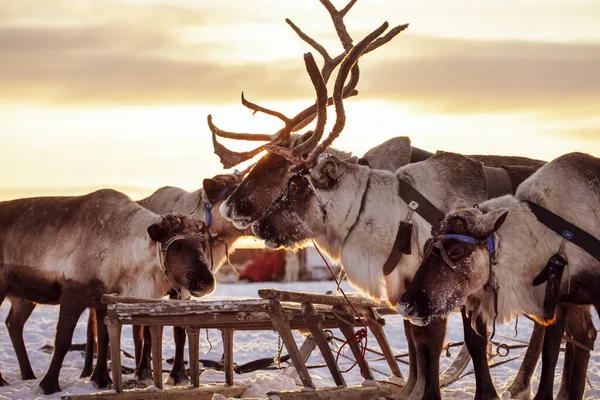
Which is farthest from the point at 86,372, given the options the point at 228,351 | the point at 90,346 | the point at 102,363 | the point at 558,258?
the point at 558,258

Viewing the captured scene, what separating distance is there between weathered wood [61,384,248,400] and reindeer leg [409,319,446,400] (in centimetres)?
174

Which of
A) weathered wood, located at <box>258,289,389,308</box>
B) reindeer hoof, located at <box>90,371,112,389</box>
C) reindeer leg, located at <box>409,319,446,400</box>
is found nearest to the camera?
weathered wood, located at <box>258,289,389,308</box>

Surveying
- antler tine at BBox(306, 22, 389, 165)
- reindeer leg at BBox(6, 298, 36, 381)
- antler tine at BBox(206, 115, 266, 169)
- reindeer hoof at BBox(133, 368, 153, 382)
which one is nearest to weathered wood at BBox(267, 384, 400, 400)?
antler tine at BBox(306, 22, 389, 165)

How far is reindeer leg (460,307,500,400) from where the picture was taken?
687 centimetres

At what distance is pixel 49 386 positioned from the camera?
29.4ft

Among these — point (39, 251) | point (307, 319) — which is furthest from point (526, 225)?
point (39, 251)

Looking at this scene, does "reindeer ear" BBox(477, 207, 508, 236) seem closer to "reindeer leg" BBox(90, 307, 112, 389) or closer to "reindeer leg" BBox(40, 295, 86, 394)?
"reindeer leg" BBox(90, 307, 112, 389)

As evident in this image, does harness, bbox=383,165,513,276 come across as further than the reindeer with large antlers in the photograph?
No

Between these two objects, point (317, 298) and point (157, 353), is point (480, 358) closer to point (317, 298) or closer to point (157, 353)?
point (317, 298)

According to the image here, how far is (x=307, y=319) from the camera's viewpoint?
7363 millimetres

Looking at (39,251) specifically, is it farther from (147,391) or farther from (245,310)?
(245,310)

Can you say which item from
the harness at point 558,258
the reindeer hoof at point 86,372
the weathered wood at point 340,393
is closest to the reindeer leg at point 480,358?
the harness at point 558,258

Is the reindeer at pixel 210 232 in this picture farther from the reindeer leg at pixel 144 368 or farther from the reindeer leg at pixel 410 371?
the reindeer leg at pixel 410 371

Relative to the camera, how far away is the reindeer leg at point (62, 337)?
354 inches
